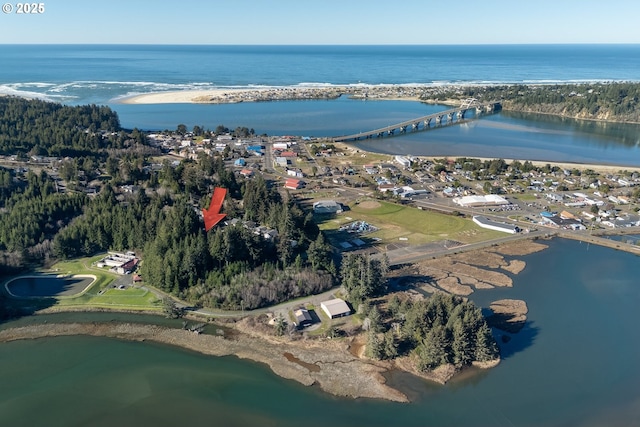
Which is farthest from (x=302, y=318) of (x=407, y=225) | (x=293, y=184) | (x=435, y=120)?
(x=435, y=120)

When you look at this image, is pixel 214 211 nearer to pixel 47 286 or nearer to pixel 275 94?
pixel 47 286

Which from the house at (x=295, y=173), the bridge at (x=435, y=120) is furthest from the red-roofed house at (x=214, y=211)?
the bridge at (x=435, y=120)

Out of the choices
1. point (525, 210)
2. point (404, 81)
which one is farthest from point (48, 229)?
point (404, 81)

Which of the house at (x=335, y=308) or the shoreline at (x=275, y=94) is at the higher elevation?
the shoreline at (x=275, y=94)

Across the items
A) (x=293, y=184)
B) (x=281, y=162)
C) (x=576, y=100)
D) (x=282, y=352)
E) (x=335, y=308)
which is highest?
(x=576, y=100)

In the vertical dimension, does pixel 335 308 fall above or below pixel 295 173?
below

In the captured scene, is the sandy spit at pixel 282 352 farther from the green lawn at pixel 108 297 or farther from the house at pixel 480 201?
the house at pixel 480 201

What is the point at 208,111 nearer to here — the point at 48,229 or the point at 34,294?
the point at 48,229
